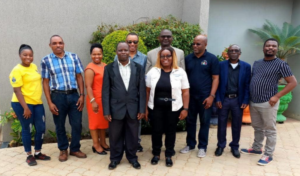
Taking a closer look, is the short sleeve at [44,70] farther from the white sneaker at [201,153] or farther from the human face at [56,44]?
the white sneaker at [201,153]

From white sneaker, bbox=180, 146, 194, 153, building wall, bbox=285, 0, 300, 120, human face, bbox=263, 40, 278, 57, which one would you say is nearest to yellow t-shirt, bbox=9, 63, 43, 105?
white sneaker, bbox=180, 146, 194, 153

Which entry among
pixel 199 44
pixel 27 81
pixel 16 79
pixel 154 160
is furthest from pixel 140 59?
pixel 16 79

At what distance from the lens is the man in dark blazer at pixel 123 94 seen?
3.61 m

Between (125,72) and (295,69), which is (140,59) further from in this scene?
(295,69)

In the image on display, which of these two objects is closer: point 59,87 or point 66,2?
point 59,87

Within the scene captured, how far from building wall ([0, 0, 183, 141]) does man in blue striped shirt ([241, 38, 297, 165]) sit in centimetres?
325

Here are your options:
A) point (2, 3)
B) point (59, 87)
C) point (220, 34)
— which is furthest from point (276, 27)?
point (2, 3)

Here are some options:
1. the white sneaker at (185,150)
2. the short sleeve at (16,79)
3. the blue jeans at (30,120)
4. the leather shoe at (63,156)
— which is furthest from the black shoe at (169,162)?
the short sleeve at (16,79)

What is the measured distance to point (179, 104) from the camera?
3748 mm

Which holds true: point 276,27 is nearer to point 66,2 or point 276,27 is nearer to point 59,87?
point 66,2

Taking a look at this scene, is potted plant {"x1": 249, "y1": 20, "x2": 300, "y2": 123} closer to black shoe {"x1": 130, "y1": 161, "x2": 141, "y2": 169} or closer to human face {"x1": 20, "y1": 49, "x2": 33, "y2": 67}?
black shoe {"x1": 130, "y1": 161, "x2": 141, "y2": 169}

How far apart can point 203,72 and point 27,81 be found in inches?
108

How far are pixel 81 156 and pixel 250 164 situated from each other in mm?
2837

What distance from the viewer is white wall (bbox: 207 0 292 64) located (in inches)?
266
